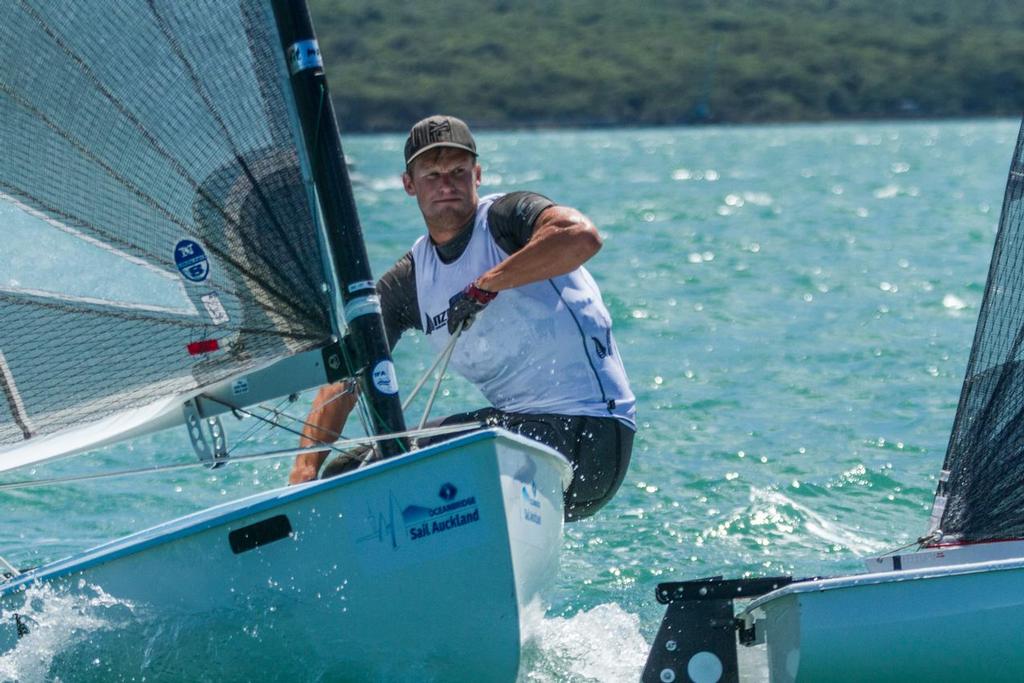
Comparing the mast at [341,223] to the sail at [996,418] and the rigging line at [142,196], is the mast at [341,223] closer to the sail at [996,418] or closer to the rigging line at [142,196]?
the rigging line at [142,196]

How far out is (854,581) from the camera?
11.3 feet

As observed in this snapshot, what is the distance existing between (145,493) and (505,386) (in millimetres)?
2493

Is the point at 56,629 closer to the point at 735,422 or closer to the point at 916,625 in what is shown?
the point at 916,625

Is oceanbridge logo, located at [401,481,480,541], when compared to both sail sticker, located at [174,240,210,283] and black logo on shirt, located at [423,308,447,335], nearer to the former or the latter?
sail sticker, located at [174,240,210,283]

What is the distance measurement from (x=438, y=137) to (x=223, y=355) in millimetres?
837

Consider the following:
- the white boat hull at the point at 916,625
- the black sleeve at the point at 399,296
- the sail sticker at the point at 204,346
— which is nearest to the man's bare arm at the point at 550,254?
the black sleeve at the point at 399,296

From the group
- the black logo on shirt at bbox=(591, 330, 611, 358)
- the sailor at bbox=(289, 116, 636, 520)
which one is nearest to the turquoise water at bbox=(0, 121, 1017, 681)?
the sailor at bbox=(289, 116, 636, 520)

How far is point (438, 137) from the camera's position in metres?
4.17

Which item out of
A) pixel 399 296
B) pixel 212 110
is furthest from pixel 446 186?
pixel 212 110

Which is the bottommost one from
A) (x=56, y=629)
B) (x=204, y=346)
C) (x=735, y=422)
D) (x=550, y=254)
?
(x=56, y=629)

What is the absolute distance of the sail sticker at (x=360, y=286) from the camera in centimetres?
384

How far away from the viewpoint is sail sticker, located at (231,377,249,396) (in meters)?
3.91

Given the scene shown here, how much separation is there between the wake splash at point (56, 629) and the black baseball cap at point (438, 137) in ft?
4.71

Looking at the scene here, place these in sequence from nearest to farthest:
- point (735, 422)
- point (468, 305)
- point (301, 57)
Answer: point (301, 57) < point (468, 305) < point (735, 422)
